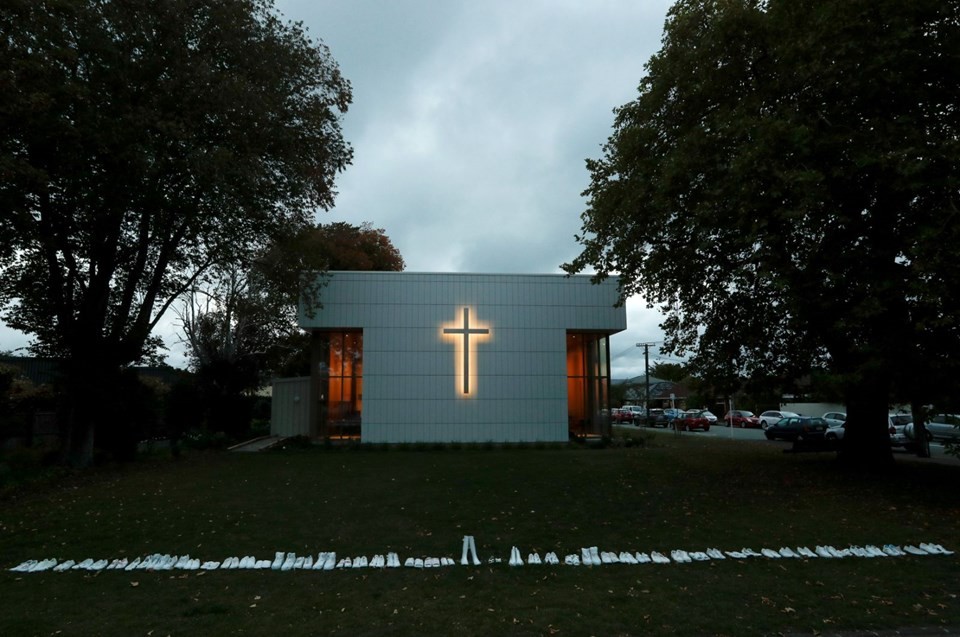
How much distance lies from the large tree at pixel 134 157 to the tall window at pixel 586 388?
11.9 metres

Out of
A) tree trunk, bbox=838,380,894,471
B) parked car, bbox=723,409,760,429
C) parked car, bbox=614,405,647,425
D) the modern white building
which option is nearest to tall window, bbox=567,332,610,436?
the modern white building

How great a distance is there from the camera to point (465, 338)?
23.4 m

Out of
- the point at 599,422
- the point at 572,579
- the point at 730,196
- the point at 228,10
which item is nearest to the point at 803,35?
the point at 730,196

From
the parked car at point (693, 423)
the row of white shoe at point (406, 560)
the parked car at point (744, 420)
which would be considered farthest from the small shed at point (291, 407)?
the parked car at point (744, 420)

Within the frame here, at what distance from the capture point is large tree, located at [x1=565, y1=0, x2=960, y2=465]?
9719 millimetres

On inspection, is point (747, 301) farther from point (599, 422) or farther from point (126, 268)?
point (126, 268)

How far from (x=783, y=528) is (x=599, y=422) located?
1703 cm

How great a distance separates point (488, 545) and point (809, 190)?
300 inches

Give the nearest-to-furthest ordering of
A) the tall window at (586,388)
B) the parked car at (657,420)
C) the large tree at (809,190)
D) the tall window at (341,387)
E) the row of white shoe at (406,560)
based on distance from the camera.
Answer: the row of white shoe at (406,560), the large tree at (809,190), the tall window at (341,387), the tall window at (586,388), the parked car at (657,420)

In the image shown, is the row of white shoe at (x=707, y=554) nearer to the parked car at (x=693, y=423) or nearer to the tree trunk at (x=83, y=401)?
the tree trunk at (x=83, y=401)

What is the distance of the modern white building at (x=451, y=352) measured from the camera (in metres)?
23.3

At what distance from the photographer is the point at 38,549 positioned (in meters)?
7.64

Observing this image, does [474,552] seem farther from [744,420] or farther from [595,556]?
[744,420]

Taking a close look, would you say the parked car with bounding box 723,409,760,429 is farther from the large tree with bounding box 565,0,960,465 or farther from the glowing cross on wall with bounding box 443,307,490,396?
the large tree with bounding box 565,0,960,465
